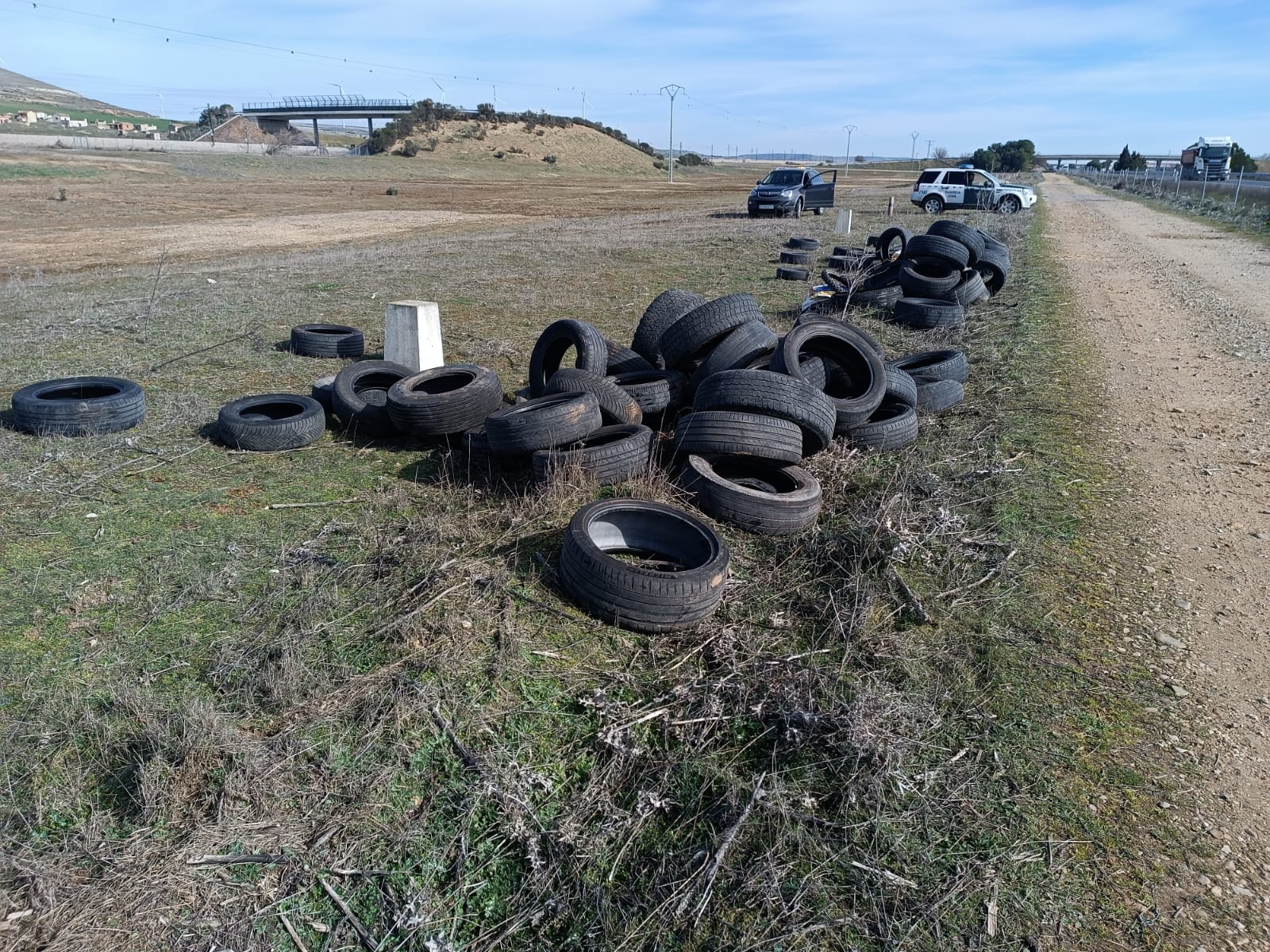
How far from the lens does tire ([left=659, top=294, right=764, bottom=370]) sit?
744 cm

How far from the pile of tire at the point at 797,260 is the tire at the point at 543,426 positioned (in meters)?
11.4

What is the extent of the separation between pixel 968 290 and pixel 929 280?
3.72ft

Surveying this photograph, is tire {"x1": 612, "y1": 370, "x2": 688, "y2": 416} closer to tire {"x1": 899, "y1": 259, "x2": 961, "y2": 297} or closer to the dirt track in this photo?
the dirt track

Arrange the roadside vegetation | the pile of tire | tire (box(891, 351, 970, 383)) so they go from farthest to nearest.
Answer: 1. the pile of tire
2. tire (box(891, 351, 970, 383))
3. the roadside vegetation

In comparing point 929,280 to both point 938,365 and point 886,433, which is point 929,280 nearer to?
point 938,365

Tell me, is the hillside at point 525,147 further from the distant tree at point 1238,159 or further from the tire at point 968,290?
the tire at point 968,290

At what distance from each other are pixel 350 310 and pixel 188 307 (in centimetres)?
246

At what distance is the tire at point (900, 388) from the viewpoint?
7.30 metres

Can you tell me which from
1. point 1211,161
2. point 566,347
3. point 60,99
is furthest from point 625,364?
point 60,99

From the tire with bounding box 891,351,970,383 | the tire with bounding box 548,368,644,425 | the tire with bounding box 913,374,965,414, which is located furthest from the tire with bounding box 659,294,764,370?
the tire with bounding box 891,351,970,383

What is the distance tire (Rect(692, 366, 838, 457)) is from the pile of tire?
428 inches

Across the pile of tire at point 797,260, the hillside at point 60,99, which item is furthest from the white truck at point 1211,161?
the hillside at point 60,99

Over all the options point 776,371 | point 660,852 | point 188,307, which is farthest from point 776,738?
point 188,307

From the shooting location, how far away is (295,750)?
3.56 meters
